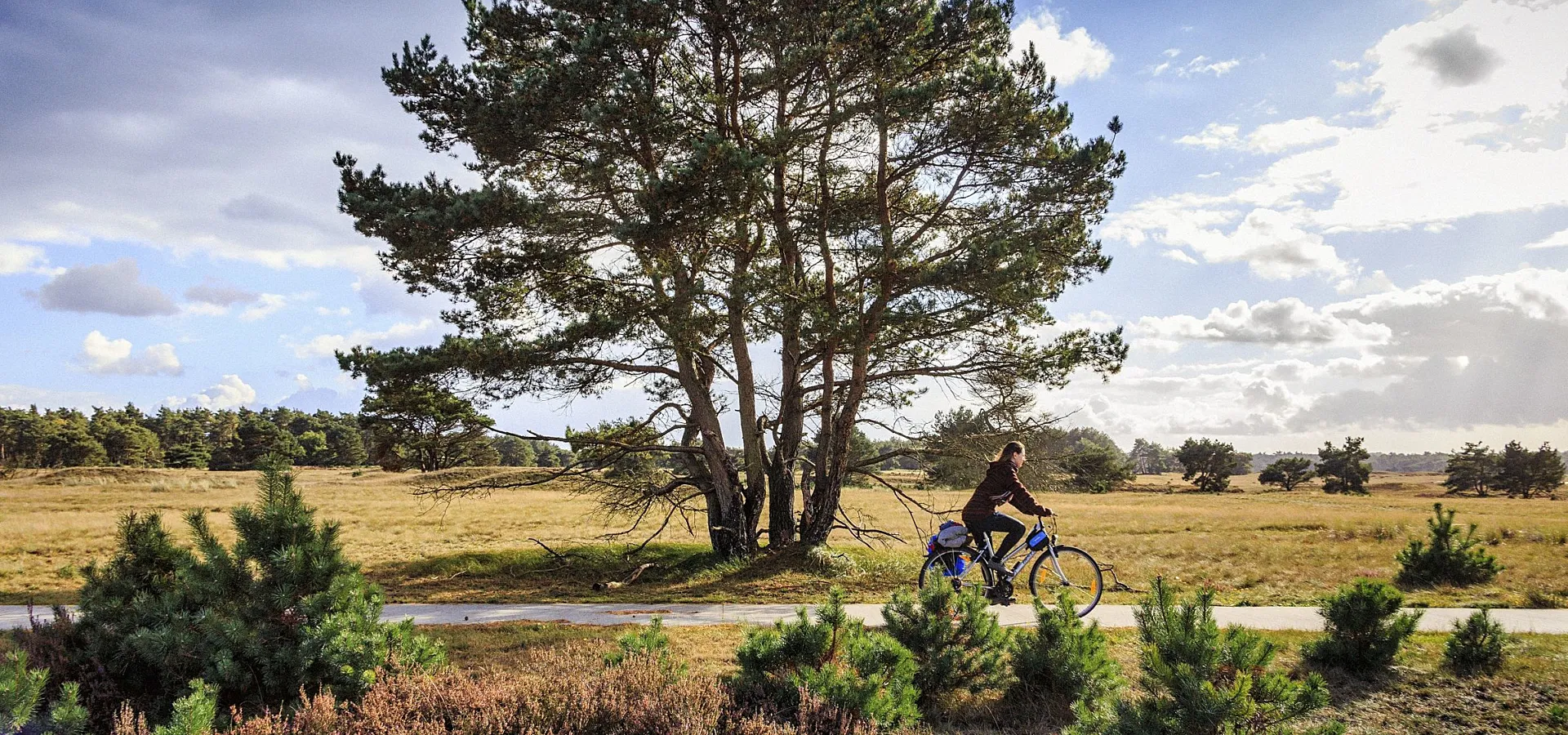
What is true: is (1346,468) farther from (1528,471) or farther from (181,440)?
(181,440)

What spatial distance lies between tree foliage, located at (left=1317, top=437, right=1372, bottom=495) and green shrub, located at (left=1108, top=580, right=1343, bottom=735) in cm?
7273

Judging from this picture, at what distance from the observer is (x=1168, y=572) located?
54.7 feet

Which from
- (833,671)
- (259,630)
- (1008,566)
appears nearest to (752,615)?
(1008,566)

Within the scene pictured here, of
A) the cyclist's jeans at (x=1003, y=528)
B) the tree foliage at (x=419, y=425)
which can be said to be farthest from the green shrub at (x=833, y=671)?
the tree foliage at (x=419, y=425)

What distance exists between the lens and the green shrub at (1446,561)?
511 inches

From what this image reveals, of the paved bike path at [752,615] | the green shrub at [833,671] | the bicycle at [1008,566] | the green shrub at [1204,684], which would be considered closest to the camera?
the green shrub at [1204,684]

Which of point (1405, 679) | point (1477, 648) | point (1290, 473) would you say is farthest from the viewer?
point (1290, 473)

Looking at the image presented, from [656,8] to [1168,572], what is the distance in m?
14.5

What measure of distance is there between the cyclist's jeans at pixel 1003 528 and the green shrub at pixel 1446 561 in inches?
317

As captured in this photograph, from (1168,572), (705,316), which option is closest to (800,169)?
(705,316)

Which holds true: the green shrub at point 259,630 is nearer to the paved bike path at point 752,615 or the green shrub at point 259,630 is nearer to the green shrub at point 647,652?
the green shrub at point 647,652

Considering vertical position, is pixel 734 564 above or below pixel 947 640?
below

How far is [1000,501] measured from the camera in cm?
972

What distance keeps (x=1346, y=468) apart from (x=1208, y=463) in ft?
33.5
